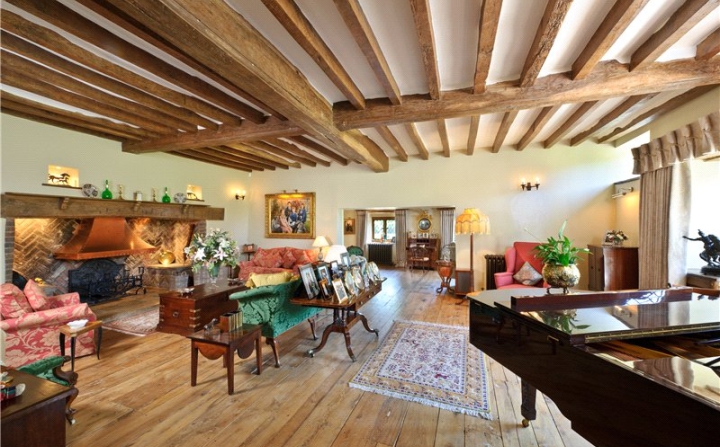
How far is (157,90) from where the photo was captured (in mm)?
2922

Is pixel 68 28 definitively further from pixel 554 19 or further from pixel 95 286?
pixel 95 286

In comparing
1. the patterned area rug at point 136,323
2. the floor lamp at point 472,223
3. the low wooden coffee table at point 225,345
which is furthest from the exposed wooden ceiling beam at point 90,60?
the floor lamp at point 472,223

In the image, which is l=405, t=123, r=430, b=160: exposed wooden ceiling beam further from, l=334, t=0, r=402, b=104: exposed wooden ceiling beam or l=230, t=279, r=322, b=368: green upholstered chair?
l=230, t=279, r=322, b=368: green upholstered chair

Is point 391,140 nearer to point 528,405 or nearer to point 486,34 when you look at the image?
point 486,34

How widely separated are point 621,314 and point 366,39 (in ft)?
8.14

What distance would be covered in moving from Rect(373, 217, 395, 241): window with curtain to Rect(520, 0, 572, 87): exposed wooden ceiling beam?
28.0 feet

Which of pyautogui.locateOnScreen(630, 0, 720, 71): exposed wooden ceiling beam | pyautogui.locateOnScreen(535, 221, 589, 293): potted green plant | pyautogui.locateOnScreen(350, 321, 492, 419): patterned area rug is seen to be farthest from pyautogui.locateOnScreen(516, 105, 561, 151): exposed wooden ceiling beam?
pyautogui.locateOnScreen(350, 321, 492, 419): patterned area rug

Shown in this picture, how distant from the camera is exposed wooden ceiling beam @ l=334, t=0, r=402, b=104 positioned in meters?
1.74

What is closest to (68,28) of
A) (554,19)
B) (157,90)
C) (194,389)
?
(157,90)

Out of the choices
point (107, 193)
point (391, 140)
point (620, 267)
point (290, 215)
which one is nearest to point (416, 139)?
point (391, 140)

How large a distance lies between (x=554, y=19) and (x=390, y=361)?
319 centimetres

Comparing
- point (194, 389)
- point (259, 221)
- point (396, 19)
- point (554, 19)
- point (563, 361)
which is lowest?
point (194, 389)

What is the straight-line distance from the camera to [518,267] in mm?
4781

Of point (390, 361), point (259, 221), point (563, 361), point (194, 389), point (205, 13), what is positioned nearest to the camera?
point (563, 361)
